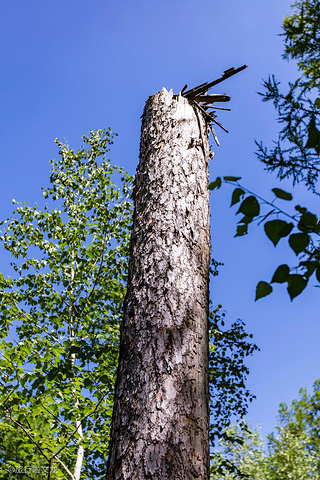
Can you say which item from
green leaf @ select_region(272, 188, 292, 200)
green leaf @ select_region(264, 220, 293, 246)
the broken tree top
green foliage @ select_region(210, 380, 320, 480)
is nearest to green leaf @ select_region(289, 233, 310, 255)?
green leaf @ select_region(264, 220, 293, 246)

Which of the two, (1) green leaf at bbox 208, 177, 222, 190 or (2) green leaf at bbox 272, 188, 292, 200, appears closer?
(2) green leaf at bbox 272, 188, 292, 200

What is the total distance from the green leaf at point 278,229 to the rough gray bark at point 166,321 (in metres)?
0.71

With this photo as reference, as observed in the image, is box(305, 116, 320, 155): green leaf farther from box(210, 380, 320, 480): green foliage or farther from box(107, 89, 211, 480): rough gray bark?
box(210, 380, 320, 480): green foliage

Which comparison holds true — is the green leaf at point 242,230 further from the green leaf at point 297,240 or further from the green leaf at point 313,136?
the green leaf at point 313,136

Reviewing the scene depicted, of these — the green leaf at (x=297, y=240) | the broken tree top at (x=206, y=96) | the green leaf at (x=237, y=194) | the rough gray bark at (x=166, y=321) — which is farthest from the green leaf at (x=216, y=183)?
the broken tree top at (x=206, y=96)

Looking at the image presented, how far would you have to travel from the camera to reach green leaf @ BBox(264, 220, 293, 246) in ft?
3.97

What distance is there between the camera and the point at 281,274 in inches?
46.9

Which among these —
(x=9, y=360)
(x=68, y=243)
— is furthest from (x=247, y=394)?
(x=9, y=360)

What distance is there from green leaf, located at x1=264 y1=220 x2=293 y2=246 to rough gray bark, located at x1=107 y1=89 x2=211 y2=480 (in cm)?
71

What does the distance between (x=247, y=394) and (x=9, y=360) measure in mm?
5743

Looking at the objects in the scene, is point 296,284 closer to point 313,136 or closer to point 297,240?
point 297,240

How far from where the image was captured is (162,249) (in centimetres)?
197

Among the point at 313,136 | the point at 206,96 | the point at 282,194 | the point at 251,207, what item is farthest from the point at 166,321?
the point at 206,96

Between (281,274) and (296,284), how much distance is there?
53 millimetres
